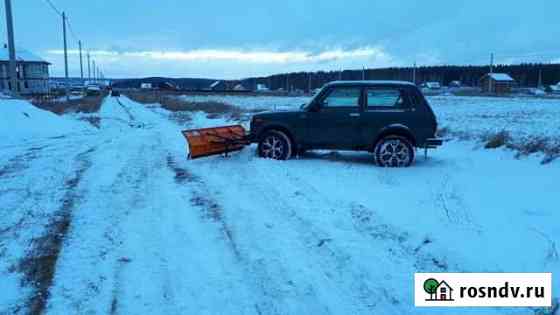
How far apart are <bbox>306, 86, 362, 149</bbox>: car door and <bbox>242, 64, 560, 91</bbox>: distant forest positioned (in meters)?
115

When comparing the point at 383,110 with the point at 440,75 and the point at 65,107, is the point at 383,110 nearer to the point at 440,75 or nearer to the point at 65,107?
the point at 65,107

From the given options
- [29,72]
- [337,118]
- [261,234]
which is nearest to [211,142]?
[337,118]

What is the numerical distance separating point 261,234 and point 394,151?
5679mm

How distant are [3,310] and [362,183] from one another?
6.15 metres

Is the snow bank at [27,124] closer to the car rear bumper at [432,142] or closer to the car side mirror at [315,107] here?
the car side mirror at [315,107]

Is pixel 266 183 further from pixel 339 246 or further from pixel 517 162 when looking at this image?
pixel 517 162

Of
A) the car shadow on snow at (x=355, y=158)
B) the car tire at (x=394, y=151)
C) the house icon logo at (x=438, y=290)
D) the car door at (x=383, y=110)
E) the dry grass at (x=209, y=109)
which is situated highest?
the car door at (x=383, y=110)

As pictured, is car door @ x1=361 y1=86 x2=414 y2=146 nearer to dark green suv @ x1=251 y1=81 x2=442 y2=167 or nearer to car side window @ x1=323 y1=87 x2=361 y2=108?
dark green suv @ x1=251 y1=81 x2=442 y2=167

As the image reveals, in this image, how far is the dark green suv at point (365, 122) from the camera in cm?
1077

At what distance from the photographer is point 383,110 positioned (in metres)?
10.9

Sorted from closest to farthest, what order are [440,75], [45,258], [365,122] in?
[45,258] < [365,122] < [440,75]

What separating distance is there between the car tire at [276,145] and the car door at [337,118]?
2.04 feet

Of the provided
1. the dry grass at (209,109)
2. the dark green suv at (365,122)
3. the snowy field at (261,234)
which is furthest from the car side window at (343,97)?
the dry grass at (209,109)

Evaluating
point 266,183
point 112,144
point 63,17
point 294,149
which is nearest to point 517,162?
point 294,149
